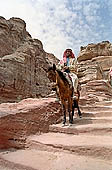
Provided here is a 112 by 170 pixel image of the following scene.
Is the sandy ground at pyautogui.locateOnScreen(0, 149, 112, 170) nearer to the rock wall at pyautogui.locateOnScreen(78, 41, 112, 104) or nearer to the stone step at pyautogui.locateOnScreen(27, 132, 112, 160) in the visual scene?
the stone step at pyautogui.locateOnScreen(27, 132, 112, 160)

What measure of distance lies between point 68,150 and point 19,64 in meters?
23.8

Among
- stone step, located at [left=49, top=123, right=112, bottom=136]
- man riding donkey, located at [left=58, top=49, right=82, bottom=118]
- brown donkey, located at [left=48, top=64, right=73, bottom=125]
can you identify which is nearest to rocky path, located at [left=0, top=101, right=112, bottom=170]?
stone step, located at [left=49, top=123, right=112, bottom=136]

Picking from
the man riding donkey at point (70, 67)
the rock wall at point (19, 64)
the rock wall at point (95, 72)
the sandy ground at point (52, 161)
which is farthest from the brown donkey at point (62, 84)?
the rock wall at point (19, 64)

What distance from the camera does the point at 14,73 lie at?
25250 millimetres

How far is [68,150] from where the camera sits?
3.76 m

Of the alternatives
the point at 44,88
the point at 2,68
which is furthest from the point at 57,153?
the point at 44,88

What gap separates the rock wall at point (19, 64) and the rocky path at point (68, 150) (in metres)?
18.8

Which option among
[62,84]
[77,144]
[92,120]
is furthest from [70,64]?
[77,144]

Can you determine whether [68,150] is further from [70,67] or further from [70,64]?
[70,64]

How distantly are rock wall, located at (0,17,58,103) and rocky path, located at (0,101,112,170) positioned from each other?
61.8 feet

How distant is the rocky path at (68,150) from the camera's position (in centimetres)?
330

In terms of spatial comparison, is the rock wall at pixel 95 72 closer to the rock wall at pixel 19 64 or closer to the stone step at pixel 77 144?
the stone step at pixel 77 144

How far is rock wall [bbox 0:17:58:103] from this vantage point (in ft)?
79.6

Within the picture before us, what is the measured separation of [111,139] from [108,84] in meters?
7.55
